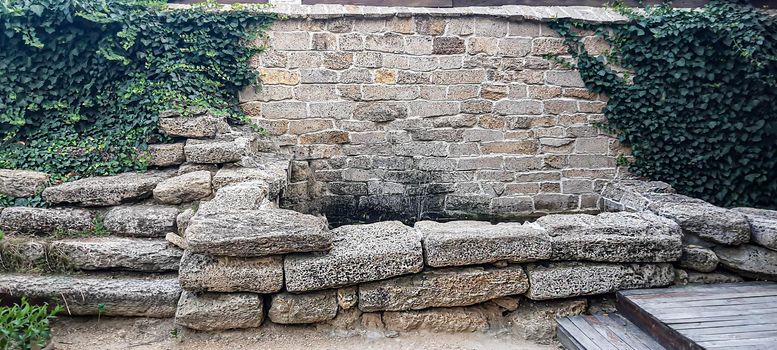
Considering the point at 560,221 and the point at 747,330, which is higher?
the point at 560,221

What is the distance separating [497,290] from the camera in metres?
3.14

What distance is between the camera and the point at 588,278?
3197 millimetres

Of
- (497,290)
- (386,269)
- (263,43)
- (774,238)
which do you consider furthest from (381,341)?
(263,43)

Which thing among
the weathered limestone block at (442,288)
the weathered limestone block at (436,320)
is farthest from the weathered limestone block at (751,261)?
the weathered limestone block at (436,320)

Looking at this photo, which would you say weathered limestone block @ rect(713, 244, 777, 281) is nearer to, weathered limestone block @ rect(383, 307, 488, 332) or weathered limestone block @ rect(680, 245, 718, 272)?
weathered limestone block @ rect(680, 245, 718, 272)

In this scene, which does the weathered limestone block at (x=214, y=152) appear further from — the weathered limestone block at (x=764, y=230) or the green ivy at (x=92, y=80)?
the weathered limestone block at (x=764, y=230)

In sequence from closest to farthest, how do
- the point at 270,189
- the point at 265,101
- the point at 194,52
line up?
the point at 270,189, the point at 194,52, the point at 265,101

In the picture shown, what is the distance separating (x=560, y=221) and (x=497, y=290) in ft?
2.17

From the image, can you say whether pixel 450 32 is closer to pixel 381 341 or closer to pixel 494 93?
pixel 494 93

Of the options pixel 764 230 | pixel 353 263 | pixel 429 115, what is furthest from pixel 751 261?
pixel 429 115

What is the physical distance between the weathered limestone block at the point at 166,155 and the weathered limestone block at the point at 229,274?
1.35 metres

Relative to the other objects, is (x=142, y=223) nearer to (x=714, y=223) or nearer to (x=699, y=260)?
(x=699, y=260)

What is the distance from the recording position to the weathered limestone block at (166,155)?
404 centimetres

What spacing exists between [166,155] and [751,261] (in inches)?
171
